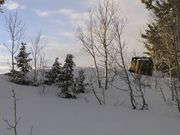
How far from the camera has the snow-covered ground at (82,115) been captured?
55.4 ft

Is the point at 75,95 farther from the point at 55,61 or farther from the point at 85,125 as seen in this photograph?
the point at 85,125

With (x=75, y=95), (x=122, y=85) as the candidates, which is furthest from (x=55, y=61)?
(x=122, y=85)

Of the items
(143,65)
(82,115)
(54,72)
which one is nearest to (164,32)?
(82,115)

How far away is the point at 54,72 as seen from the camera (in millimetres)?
29703

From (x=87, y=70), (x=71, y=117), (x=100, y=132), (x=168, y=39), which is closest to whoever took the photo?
(x=100, y=132)

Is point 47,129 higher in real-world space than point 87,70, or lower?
lower

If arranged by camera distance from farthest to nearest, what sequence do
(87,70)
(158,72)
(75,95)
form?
1. (87,70)
2. (158,72)
3. (75,95)

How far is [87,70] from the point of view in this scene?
4044 cm

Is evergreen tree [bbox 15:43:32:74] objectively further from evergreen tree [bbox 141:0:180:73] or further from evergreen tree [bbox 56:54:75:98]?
evergreen tree [bbox 141:0:180:73]

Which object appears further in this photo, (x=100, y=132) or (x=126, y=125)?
(x=126, y=125)

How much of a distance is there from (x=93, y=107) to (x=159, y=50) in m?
9.19

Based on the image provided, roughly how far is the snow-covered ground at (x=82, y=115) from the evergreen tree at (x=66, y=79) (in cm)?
78

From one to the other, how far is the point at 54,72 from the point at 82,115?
9926mm

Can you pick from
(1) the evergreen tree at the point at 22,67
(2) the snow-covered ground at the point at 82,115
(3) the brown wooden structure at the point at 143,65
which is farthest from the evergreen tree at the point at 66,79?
(3) the brown wooden structure at the point at 143,65
